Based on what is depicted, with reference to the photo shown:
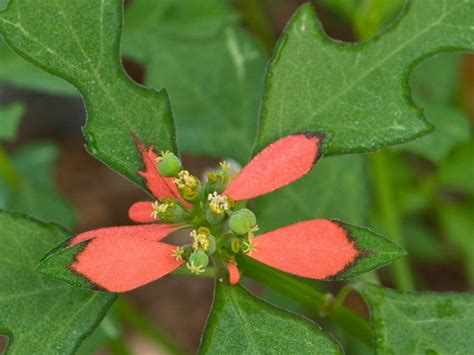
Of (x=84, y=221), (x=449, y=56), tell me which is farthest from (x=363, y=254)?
(x=84, y=221)

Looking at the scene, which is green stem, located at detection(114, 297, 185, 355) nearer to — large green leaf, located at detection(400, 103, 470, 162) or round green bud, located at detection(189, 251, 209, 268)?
large green leaf, located at detection(400, 103, 470, 162)

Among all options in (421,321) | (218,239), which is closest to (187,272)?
(218,239)

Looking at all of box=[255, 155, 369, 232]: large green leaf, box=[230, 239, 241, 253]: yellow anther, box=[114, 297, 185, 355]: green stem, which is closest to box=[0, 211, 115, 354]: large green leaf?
box=[230, 239, 241, 253]: yellow anther

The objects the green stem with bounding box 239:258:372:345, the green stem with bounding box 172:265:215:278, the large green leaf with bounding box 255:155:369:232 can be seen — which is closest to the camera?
the green stem with bounding box 172:265:215:278

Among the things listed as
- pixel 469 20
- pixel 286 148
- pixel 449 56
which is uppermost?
pixel 449 56

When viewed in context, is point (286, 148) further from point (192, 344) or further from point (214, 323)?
point (192, 344)

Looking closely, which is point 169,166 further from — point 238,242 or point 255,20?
point 255,20
